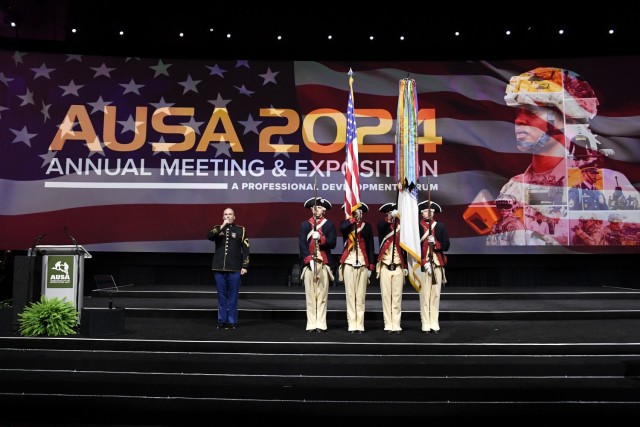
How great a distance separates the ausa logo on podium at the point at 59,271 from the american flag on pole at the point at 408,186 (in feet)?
13.2

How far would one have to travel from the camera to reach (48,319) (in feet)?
19.6

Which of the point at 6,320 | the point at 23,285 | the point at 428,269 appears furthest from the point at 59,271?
the point at 428,269

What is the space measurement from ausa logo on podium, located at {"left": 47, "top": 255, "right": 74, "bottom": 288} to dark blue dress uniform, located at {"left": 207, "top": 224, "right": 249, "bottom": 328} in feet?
5.51

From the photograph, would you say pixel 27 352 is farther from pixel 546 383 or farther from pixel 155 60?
pixel 155 60

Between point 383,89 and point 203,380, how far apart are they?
728cm

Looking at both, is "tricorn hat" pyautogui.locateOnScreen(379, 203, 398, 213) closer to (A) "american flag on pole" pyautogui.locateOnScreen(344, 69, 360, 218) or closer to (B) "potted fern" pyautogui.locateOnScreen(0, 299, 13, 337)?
(A) "american flag on pole" pyautogui.locateOnScreen(344, 69, 360, 218)

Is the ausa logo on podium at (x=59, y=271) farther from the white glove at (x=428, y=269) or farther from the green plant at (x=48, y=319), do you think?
the white glove at (x=428, y=269)

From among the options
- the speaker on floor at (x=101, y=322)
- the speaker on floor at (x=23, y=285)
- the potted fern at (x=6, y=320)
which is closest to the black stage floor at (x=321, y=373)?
the speaker on floor at (x=101, y=322)

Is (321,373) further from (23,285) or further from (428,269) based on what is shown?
(23,285)

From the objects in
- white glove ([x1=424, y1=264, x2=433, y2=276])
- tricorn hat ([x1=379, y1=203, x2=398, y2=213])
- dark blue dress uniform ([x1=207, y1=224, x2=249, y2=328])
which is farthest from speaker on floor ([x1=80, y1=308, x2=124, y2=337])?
white glove ([x1=424, y1=264, x2=433, y2=276])

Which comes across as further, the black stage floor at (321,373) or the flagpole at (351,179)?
the flagpole at (351,179)

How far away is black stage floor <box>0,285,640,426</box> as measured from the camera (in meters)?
4.20

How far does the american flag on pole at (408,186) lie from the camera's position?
6355 mm

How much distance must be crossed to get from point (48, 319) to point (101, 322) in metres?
0.62
